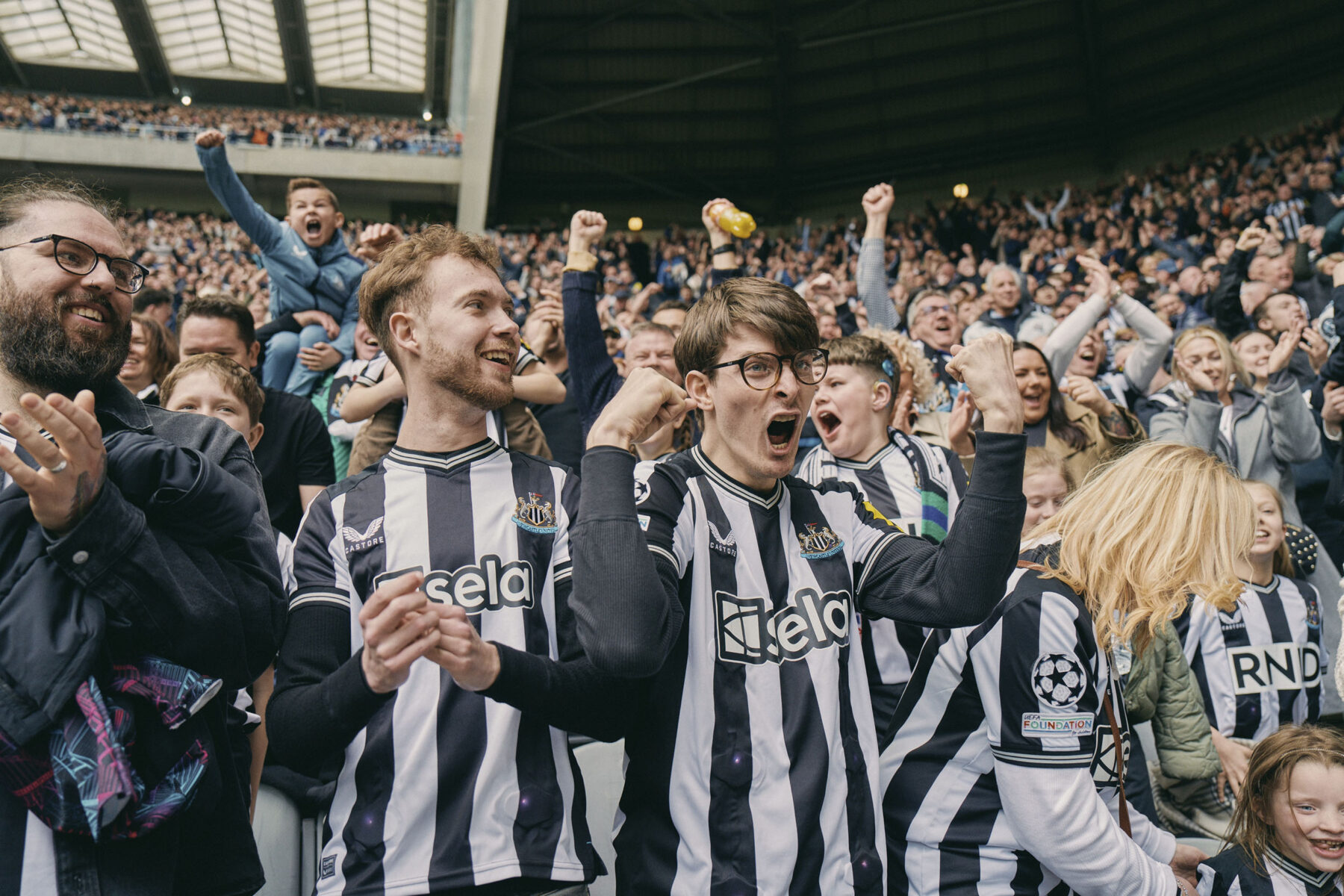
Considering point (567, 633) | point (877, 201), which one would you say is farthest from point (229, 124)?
point (567, 633)

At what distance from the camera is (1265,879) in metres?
2.52

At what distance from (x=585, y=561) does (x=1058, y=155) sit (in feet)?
68.7

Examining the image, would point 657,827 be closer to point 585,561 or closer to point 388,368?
point 585,561

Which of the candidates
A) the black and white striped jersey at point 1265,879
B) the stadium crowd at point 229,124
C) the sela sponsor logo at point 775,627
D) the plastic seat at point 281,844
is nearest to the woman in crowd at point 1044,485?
the black and white striped jersey at point 1265,879

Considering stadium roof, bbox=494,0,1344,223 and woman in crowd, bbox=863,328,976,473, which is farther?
stadium roof, bbox=494,0,1344,223

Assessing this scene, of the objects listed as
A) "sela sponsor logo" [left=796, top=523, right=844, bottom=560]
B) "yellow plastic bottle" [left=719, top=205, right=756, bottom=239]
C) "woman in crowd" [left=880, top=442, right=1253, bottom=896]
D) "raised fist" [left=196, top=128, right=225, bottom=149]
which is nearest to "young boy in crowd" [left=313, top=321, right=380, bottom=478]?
"raised fist" [left=196, top=128, right=225, bottom=149]

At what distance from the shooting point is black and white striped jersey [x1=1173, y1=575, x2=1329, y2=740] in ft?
12.0

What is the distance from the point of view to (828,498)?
2.15m

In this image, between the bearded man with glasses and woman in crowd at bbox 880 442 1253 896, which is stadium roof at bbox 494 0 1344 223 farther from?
the bearded man with glasses

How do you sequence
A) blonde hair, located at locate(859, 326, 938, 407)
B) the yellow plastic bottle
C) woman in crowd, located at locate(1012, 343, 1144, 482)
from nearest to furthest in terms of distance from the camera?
the yellow plastic bottle → blonde hair, located at locate(859, 326, 938, 407) → woman in crowd, located at locate(1012, 343, 1144, 482)

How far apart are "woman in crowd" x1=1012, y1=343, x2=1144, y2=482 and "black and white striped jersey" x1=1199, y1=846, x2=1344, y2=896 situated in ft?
6.12

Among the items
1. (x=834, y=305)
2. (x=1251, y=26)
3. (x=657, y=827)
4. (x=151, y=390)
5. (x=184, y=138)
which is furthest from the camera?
(x=184, y=138)

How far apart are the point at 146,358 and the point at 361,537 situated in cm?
236

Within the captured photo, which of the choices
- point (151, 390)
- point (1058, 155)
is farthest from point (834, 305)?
point (1058, 155)
